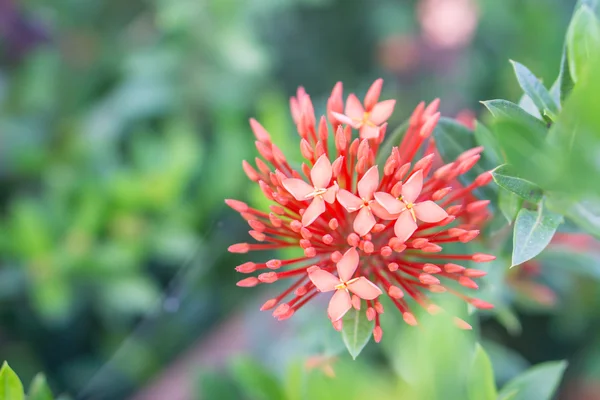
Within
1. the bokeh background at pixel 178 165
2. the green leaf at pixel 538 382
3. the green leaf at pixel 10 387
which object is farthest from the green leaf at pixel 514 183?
the green leaf at pixel 10 387

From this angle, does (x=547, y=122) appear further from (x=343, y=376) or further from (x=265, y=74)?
(x=265, y=74)

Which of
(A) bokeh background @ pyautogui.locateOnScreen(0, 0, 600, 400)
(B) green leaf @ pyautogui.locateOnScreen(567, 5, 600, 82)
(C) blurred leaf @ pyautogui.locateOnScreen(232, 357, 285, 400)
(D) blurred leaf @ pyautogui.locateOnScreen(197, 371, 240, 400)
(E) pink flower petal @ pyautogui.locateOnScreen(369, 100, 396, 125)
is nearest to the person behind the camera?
(B) green leaf @ pyautogui.locateOnScreen(567, 5, 600, 82)

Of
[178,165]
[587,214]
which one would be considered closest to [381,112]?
[587,214]

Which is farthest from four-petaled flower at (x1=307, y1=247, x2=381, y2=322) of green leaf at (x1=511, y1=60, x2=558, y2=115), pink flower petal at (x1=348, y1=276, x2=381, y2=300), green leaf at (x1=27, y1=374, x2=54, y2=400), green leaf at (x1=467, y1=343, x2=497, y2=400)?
green leaf at (x1=27, y1=374, x2=54, y2=400)

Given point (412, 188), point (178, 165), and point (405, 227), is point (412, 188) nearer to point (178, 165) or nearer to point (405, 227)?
point (405, 227)

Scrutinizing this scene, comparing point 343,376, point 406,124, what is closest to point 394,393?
point 343,376

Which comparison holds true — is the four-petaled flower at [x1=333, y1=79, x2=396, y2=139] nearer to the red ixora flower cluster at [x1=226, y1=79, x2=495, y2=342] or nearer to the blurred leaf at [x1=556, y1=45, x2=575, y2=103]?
the red ixora flower cluster at [x1=226, y1=79, x2=495, y2=342]

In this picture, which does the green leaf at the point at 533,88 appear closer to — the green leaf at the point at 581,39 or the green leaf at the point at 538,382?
the green leaf at the point at 581,39
